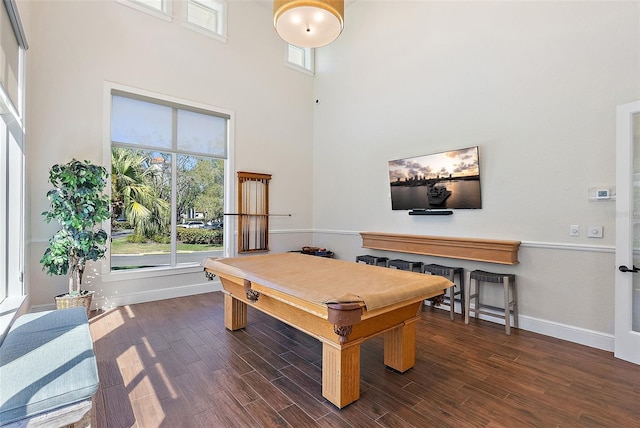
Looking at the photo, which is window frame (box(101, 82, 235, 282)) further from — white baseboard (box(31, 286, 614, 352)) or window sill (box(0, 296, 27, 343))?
window sill (box(0, 296, 27, 343))

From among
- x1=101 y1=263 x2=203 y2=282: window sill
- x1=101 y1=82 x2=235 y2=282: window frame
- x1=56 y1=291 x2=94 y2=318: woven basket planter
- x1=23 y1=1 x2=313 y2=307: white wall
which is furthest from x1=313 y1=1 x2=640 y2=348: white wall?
x1=56 y1=291 x2=94 y2=318: woven basket planter

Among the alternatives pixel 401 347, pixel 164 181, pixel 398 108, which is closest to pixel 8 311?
pixel 164 181

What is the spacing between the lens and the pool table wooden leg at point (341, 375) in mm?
2057

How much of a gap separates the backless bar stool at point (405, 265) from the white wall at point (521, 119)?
332 mm

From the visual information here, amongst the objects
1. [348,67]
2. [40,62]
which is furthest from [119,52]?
[348,67]

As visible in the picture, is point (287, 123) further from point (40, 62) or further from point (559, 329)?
point (559, 329)

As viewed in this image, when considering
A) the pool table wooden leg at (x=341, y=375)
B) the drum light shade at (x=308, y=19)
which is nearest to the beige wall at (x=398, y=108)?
the drum light shade at (x=308, y=19)

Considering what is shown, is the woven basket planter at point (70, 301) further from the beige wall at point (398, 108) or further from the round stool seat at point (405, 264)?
the round stool seat at point (405, 264)

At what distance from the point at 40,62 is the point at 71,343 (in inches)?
154

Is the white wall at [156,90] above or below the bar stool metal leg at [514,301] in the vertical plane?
above

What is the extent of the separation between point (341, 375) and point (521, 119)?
345cm

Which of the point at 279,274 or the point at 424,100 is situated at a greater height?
the point at 424,100

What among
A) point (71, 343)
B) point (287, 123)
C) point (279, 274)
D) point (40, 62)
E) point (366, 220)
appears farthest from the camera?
point (287, 123)

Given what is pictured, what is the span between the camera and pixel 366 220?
5.46 m
